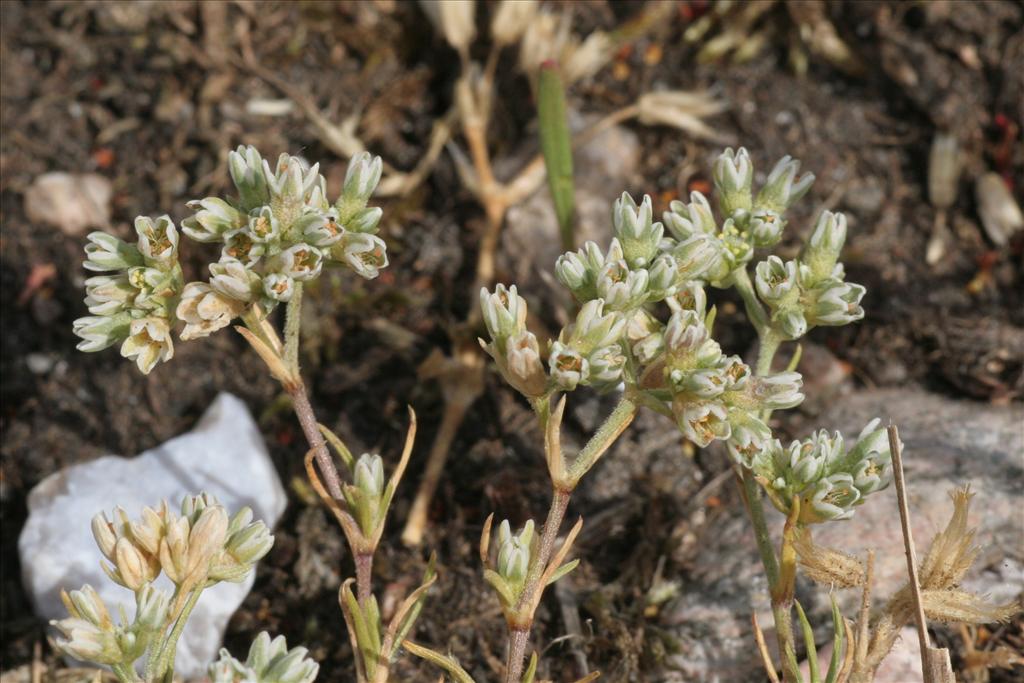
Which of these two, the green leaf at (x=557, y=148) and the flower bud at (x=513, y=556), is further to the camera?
the green leaf at (x=557, y=148)

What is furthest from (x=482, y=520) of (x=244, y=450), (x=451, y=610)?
(x=244, y=450)

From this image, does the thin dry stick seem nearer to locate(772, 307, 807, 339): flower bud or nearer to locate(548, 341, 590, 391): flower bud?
locate(772, 307, 807, 339): flower bud

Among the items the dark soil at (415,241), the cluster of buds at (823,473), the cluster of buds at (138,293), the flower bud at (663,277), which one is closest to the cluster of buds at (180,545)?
the cluster of buds at (138,293)

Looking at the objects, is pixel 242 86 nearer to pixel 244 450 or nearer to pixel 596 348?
pixel 244 450

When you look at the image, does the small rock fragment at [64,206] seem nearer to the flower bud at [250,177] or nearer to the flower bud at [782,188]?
the flower bud at [250,177]

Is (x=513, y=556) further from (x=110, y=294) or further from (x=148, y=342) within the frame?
(x=110, y=294)
